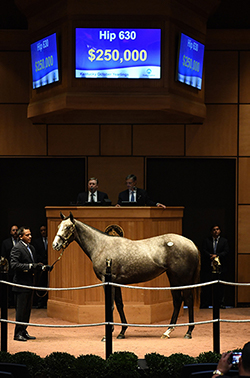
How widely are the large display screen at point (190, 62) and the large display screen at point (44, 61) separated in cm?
227

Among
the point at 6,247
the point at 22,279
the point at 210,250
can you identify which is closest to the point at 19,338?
the point at 22,279

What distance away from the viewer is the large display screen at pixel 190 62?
30.3 feet

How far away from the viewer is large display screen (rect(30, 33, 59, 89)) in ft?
30.4

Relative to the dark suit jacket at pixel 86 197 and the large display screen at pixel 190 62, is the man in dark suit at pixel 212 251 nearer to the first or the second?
the dark suit jacket at pixel 86 197

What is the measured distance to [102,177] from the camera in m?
10.6

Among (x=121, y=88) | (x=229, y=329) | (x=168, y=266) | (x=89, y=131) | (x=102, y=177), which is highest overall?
(x=121, y=88)

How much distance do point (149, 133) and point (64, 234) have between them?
4.30m

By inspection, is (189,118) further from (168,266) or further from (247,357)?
(247,357)

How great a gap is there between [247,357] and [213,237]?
23.2 feet

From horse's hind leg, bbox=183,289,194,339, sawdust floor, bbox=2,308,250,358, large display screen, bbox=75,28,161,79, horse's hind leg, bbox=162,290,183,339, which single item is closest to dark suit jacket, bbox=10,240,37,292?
sawdust floor, bbox=2,308,250,358

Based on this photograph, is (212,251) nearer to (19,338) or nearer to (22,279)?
(22,279)

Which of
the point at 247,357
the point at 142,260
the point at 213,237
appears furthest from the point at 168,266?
the point at 247,357

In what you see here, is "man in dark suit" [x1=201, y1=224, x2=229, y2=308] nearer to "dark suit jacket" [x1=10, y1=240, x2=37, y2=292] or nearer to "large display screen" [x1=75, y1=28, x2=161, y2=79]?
"large display screen" [x1=75, y1=28, x2=161, y2=79]

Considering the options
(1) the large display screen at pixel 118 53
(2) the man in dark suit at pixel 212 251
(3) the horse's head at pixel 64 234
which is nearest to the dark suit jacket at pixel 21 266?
(3) the horse's head at pixel 64 234
